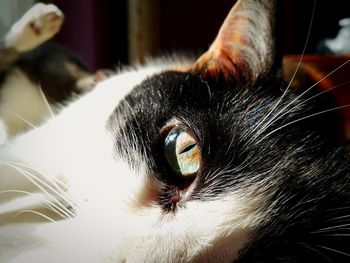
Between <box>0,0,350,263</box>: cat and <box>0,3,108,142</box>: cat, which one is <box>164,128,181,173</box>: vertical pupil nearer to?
<box>0,0,350,263</box>: cat

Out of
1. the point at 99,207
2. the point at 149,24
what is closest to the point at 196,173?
the point at 99,207

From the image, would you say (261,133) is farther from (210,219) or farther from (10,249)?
(10,249)

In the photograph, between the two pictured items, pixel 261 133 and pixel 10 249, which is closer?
pixel 261 133

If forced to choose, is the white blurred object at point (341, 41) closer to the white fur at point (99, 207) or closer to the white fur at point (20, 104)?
the white fur at point (99, 207)

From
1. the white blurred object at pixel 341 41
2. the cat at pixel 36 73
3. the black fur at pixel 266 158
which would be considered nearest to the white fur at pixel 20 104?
the cat at pixel 36 73

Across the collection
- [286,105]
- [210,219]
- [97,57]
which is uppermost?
[97,57]

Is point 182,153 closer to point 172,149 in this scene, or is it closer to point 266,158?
point 172,149

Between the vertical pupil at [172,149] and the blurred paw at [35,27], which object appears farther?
the blurred paw at [35,27]

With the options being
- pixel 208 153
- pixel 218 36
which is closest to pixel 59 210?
pixel 208 153
